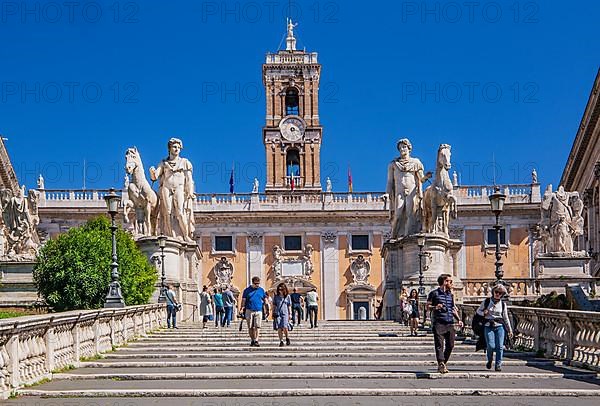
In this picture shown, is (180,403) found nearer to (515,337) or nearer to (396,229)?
(515,337)

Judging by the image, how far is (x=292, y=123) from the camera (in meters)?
74.2

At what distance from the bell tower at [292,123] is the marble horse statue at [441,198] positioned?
41.3 metres

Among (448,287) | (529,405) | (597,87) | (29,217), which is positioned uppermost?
(597,87)

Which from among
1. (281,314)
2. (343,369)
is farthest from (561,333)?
(281,314)

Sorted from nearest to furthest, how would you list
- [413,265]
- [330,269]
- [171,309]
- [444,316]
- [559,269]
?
[444,316], [171,309], [413,265], [559,269], [330,269]

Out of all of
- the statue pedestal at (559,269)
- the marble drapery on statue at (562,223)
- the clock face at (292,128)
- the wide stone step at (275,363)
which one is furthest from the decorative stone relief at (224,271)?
the wide stone step at (275,363)

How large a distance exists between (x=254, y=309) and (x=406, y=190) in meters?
13.1

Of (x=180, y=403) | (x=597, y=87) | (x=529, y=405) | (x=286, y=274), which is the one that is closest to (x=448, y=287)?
(x=529, y=405)

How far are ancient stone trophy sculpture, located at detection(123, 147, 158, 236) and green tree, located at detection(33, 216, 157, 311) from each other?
5.85ft

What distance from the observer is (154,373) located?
14883 millimetres

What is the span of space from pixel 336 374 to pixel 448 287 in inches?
102

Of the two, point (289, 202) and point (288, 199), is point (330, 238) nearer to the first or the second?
point (289, 202)

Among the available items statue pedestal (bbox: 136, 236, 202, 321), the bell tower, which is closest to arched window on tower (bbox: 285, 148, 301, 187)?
the bell tower

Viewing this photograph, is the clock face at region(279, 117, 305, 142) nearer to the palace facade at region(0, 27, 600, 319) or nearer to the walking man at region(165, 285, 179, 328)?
the palace facade at region(0, 27, 600, 319)
